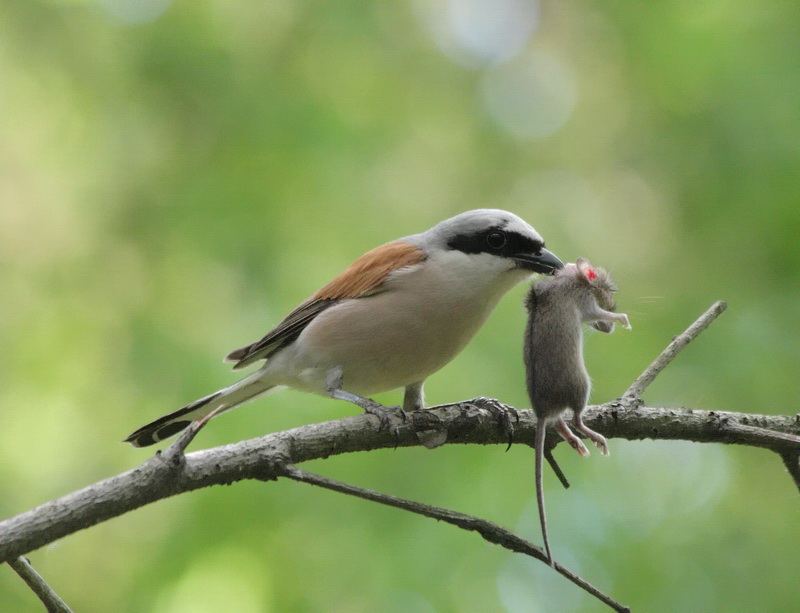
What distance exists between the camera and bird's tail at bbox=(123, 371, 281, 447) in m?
3.79

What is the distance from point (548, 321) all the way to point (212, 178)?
403 cm

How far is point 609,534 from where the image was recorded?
4711 millimetres

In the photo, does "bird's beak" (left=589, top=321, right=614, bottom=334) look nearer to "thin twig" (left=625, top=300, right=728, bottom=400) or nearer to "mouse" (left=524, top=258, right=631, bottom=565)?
"mouse" (left=524, top=258, right=631, bottom=565)

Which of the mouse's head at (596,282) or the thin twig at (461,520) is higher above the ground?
the mouse's head at (596,282)

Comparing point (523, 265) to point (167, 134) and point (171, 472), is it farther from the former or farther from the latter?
point (167, 134)

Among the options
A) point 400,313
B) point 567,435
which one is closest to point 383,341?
point 400,313

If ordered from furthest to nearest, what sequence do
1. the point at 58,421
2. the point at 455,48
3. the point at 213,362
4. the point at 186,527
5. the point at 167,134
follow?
the point at 455,48, the point at 167,134, the point at 58,421, the point at 213,362, the point at 186,527

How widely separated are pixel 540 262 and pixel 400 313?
2.26 feet

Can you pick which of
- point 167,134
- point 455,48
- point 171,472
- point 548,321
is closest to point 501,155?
point 455,48

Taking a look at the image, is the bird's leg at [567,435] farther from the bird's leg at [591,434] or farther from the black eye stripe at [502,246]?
the black eye stripe at [502,246]

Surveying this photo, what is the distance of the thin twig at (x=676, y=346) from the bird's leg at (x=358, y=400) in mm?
927

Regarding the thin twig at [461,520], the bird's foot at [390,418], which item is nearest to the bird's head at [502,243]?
the bird's foot at [390,418]

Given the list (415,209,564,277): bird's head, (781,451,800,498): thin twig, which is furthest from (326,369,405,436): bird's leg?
(781,451,800,498): thin twig

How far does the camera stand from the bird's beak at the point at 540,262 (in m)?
3.55
